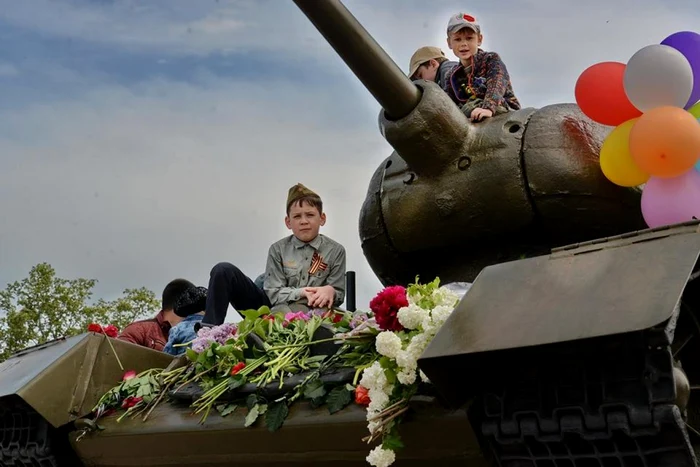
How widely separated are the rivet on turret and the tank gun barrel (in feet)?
1.44

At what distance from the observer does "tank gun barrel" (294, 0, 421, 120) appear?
439cm

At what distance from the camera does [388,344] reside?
3748mm

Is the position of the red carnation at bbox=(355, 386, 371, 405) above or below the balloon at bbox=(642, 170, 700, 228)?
below

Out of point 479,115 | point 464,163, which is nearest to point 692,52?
point 479,115

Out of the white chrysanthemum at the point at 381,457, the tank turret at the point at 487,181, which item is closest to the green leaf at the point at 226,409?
the white chrysanthemum at the point at 381,457

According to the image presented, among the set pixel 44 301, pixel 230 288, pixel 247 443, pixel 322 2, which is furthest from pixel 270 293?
pixel 44 301

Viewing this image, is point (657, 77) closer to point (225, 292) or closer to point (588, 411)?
point (588, 411)

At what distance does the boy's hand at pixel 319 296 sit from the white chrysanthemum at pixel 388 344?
1.86 meters

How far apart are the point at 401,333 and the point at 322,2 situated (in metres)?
1.56

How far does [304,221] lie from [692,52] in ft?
8.08

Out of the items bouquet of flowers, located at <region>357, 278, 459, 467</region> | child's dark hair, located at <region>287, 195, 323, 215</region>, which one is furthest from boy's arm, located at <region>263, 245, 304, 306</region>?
bouquet of flowers, located at <region>357, 278, 459, 467</region>

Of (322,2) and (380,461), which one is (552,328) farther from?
(322,2)

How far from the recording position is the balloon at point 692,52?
4758 mm

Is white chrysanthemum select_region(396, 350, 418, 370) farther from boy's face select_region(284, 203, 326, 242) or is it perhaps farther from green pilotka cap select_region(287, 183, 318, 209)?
green pilotka cap select_region(287, 183, 318, 209)
